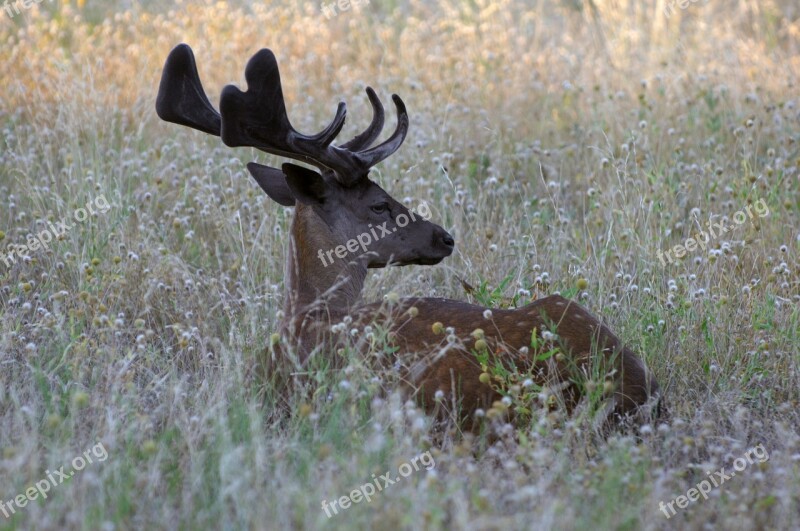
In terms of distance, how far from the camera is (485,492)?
3936 millimetres

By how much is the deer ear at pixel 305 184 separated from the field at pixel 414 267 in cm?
72

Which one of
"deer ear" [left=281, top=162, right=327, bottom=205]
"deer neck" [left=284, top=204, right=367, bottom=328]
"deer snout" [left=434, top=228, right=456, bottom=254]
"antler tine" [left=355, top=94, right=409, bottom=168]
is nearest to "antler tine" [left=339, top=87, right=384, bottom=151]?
"antler tine" [left=355, top=94, right=409, bottom=168]

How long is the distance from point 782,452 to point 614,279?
2.20 metres

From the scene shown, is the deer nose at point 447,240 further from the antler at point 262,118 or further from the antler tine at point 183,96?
the antler tine at point 183,96

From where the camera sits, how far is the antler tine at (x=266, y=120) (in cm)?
537

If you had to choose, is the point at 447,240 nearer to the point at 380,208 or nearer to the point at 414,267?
the point at 380,208

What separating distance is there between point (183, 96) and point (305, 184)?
32.0 inches

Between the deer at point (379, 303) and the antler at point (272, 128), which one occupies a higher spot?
the antler at point (272, 128)

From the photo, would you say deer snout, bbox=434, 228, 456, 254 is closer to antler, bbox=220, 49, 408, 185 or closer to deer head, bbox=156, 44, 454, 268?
deer head, bbox=156, 44, 454, 268

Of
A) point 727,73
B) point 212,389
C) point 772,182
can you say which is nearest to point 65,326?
point 212,389

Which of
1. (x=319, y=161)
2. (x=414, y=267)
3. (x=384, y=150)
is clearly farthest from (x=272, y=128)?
(x=414, y=267)

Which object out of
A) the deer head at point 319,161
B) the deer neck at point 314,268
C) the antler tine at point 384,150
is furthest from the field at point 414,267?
the antler tine at point 384,150

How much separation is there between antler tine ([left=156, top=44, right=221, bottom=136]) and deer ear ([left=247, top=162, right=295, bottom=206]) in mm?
328

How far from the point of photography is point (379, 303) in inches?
217
